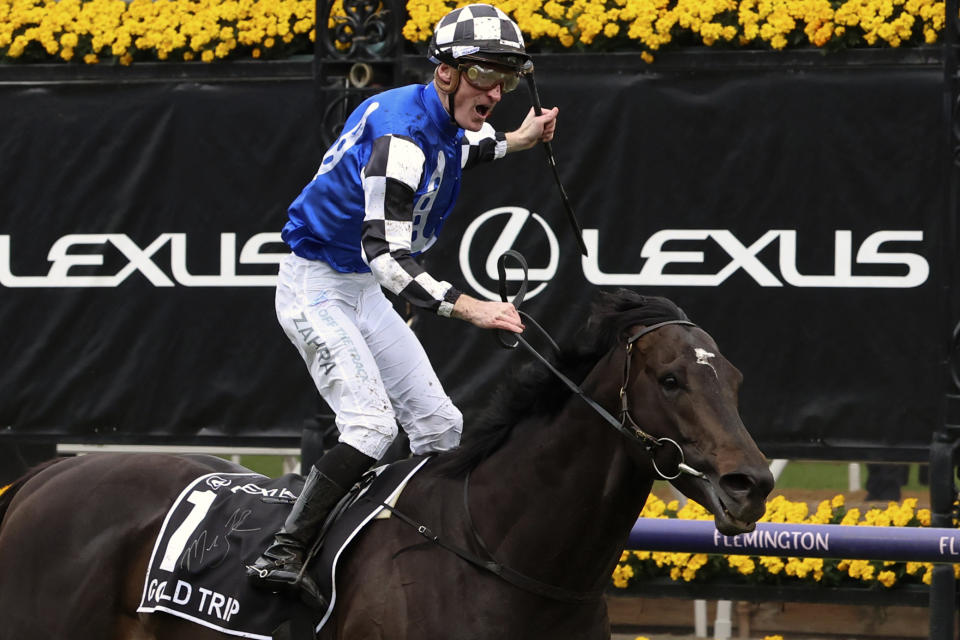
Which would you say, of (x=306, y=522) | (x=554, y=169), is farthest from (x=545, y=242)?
(x=306, y=522)

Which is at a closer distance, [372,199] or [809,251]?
[372,199]

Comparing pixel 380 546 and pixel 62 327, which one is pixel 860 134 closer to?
pixel 380 546

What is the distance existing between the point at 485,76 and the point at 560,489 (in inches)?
47.5

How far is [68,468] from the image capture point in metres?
4.54

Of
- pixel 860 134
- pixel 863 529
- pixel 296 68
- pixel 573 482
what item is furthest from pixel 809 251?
pixel 573 482

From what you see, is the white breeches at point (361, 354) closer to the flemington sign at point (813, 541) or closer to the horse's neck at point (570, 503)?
the horse's neck at point (570, 503)

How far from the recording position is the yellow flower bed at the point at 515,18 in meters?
6.30

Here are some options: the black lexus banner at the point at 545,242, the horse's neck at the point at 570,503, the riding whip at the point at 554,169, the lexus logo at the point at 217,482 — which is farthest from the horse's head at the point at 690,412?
the black lexus banner at the point at 545,242

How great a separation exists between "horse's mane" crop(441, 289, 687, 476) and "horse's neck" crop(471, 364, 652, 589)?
0.11 m

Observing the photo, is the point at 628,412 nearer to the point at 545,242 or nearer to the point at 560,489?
the point at 560,489

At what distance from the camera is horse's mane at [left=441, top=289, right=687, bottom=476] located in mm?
3645

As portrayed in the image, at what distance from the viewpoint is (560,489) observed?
366 centimetres

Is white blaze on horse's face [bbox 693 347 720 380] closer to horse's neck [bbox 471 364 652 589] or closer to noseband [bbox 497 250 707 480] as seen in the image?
noseband [bbox 497 250 707 480]

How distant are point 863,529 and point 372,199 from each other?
95.6 inches
